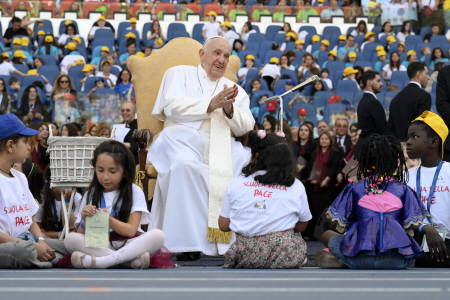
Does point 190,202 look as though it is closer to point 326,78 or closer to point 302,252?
point 302,252

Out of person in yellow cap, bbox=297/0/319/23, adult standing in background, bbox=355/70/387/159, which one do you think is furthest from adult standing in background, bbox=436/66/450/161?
person in yellow cap, bbox=297/0/319/23

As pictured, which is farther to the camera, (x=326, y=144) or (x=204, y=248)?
(x=326, y=144)

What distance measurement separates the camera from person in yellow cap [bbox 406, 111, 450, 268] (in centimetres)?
317

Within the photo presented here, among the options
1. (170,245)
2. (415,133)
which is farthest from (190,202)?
(415,133)

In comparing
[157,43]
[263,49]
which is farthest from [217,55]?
[263,49]

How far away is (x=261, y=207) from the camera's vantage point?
3092 mm

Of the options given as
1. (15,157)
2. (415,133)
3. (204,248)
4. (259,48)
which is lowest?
(204,248)

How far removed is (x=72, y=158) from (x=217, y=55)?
4.05ft

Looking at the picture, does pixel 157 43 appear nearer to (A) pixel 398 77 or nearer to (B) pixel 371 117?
(A) pixel 398 77

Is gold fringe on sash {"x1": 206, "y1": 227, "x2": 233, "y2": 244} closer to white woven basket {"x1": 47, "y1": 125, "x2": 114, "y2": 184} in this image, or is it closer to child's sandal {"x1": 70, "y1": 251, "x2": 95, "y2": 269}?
white woven basket {"x1": 47, "y1": 125, "x2": 114, "y2": 184}

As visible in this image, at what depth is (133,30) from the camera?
13.7 meters

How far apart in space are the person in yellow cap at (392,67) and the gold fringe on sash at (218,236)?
28.7ft

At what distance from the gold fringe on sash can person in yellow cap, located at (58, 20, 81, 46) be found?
999cm

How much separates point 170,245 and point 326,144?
2.93m
